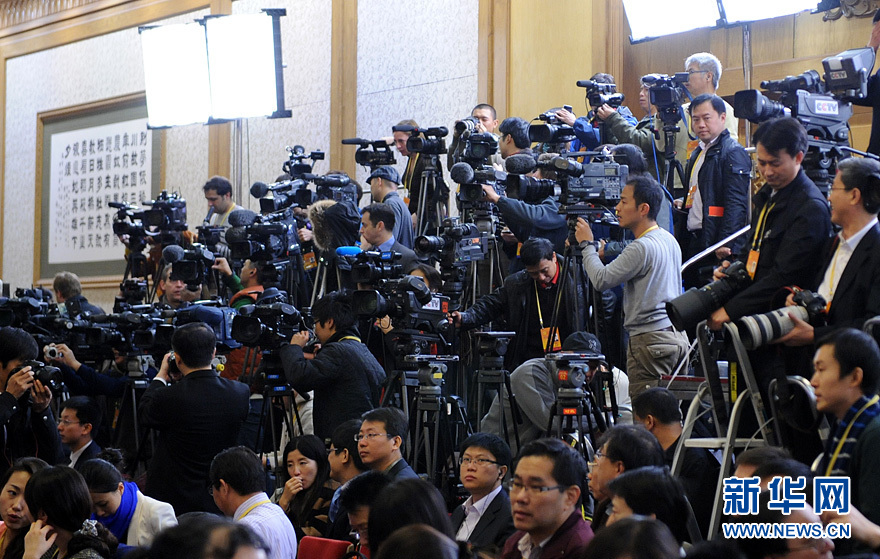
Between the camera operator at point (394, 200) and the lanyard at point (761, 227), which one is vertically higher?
the camera operator at point (394, 200)

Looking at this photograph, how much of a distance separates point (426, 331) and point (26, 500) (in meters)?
1.71

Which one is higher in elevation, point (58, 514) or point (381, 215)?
point (381, 215)

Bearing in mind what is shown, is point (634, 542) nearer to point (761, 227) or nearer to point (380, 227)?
point (761, 227)

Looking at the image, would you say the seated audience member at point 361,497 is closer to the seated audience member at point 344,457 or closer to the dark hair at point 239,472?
the dark hair at point 239,472

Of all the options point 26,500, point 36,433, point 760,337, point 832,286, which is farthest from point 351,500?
point 36,433

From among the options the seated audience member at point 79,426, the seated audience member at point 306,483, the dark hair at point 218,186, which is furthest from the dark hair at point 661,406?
the dark hair at point 218,186

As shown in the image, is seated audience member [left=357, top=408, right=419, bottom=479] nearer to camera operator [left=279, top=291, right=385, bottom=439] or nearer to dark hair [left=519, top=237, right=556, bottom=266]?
camera operator [left=279, top=291, right=385, bottom=439]

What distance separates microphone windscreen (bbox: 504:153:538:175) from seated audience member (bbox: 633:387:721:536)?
1.53 m

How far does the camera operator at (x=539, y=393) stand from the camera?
414 cm

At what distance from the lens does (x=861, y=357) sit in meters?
2.62

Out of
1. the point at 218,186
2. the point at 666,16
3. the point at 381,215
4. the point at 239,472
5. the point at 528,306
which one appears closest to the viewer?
the point at 239,472

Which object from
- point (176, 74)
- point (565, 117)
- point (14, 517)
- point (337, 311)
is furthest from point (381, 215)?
point (176, 74)

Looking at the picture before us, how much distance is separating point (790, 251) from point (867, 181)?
0.28m

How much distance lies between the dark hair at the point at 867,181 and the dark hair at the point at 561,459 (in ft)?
3.40
